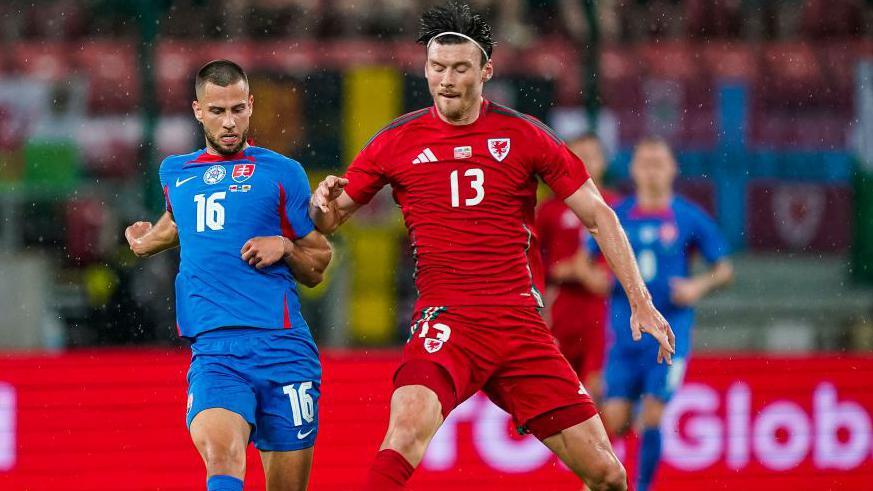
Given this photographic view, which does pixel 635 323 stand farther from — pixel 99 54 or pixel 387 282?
pixel 99 54

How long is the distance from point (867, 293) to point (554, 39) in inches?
172

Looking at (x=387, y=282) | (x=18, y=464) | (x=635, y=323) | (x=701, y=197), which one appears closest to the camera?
(x=635, y=323)

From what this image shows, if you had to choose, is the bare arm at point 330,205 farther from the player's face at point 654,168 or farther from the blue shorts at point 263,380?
the player's face at point 654,168

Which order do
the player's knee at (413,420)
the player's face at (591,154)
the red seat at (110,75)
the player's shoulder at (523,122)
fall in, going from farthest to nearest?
1. the red seat at (110,75)
2. the player's face at (591,154)
3. the player's shoulder at (523,122)
4. the player's knee at (413,420)

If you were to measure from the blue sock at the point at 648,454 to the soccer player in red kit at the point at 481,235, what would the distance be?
2746 millimetres

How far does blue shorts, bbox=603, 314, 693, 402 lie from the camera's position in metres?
8.00

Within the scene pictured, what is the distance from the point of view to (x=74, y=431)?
8.42m

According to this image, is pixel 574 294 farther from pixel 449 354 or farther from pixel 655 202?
pixel 449 354

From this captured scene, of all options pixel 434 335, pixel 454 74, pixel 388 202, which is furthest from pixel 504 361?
pixel 388 202

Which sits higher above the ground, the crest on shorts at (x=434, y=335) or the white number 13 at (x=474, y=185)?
the white number 13 at (x=474, y=185)

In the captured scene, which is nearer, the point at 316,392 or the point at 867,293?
the point at 316,392

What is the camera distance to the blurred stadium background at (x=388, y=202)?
856 cm

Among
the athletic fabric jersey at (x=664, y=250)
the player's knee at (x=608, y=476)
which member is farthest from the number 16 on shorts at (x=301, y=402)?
the athletic fabric jersey at (x=664, y=250)

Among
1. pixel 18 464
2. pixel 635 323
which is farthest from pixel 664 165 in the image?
pixel 18 464
